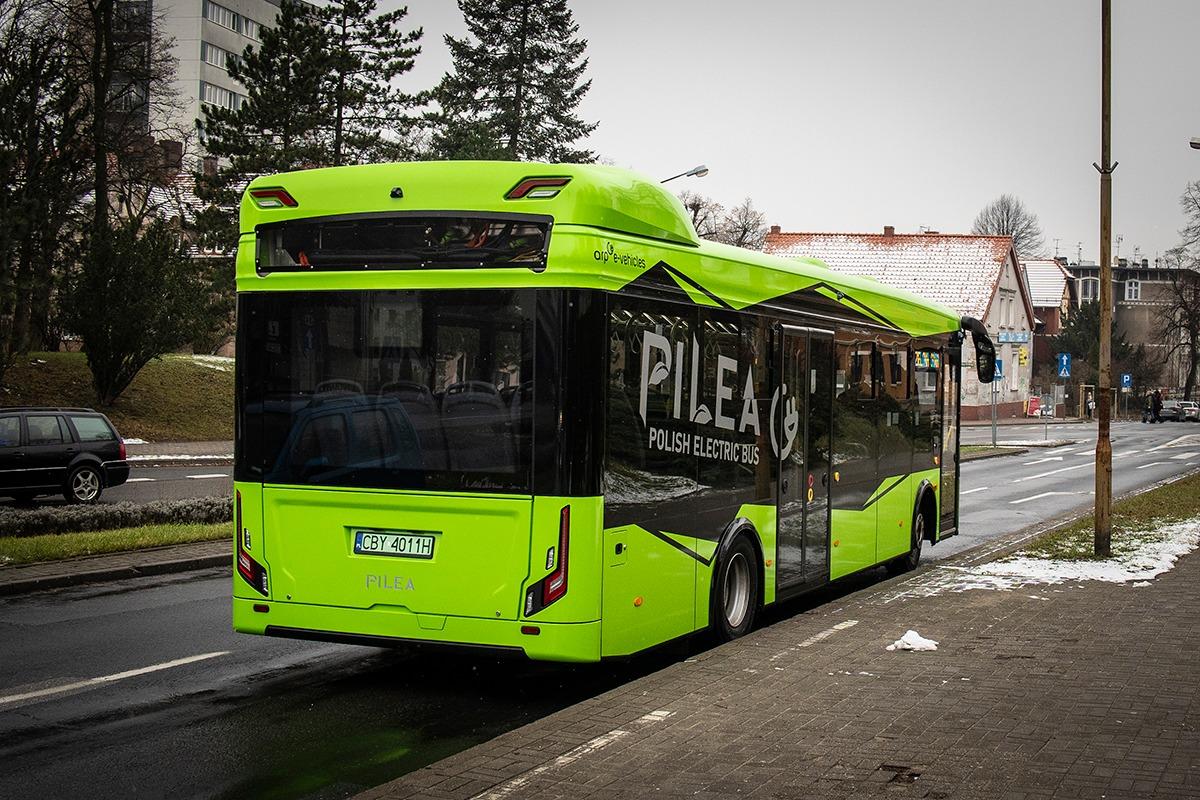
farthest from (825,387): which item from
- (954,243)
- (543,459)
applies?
(954,243)

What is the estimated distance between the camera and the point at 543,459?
779 cm

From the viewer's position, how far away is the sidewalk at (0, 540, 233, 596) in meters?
12.9

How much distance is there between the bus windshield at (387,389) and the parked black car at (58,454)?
15.4 meters

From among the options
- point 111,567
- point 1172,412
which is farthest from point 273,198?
point 1172,412

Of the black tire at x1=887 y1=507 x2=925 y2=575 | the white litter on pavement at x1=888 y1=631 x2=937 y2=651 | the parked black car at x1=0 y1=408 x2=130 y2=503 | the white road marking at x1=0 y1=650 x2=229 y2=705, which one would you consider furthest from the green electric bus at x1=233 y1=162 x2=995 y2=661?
the parked black car at x1=0 y1=408 x2=130 y2=503

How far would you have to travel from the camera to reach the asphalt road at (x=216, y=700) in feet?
22.3

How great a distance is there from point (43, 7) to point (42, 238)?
6.56 m

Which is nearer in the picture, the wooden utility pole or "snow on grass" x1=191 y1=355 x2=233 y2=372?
the wooden utility pole

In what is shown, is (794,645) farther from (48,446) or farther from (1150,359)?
(1150,359)

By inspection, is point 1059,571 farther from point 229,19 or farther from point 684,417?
point 229,19

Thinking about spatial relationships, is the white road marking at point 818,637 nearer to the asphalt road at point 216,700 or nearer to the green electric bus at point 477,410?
the green electric bus at point 477,410

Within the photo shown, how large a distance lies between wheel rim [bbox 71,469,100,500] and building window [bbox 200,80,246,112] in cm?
7630

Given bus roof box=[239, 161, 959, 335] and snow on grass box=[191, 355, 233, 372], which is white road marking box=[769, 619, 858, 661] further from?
snow on grass box=[191, 355, 233, 372]

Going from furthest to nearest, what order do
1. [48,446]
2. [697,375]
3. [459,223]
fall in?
[48,446] < [697,375] < [459,223]
